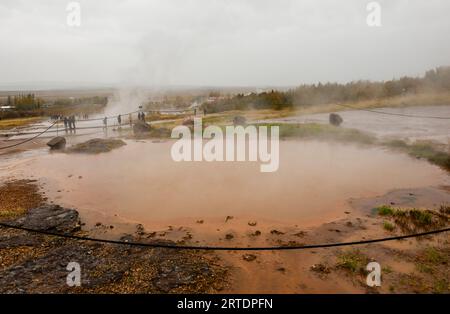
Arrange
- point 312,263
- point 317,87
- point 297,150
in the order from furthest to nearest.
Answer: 1. point 317,87
2. point 297,150
3. point 312,263

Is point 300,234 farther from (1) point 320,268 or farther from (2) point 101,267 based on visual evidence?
(2) point 101,267

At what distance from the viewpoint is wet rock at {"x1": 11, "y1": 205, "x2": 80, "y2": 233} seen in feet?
22.3

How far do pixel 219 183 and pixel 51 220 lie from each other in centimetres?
457

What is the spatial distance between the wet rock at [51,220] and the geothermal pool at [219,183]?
1.12 feet

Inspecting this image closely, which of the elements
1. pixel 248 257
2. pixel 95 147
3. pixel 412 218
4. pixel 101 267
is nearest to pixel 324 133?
pixel 412 218

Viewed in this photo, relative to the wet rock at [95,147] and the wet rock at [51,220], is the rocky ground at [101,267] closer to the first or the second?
the wet rock at [51,220]

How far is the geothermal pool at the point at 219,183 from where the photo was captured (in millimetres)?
7664

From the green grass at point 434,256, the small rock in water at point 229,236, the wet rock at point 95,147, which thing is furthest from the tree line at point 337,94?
the green grass at point 434,256

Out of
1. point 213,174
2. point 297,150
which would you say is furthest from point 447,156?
point 213,174

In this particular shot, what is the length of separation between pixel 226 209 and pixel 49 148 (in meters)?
12.5

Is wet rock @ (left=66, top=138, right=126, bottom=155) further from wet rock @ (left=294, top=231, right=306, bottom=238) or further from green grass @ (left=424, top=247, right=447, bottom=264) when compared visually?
green grass @ (left=424, top=247, right=447, bottom=264)
